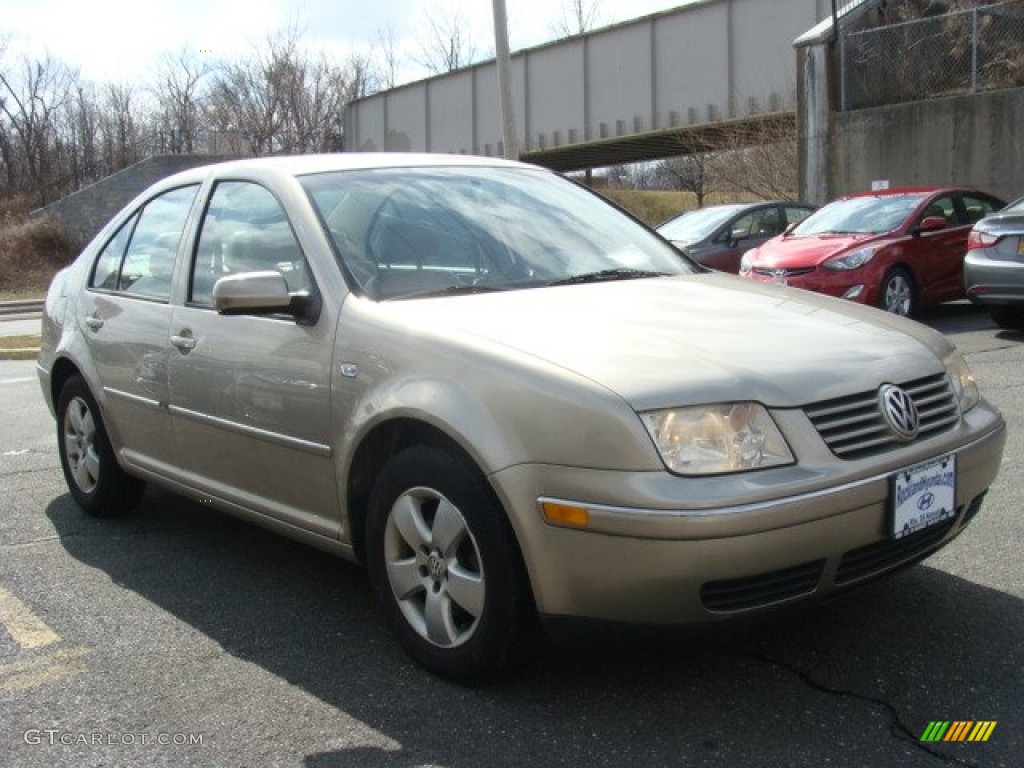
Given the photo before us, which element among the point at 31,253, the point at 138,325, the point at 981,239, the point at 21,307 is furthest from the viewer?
the point at 31,253

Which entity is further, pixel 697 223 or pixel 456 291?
pixel 697 223

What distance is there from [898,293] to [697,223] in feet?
11.3

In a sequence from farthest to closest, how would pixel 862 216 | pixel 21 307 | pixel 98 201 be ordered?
pixel 98 201, pixel 21 307, pixel 862 216

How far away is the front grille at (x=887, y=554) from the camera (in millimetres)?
2936

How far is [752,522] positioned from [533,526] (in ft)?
1.84

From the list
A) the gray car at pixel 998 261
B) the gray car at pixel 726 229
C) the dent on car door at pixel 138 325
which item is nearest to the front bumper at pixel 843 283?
the gray car at pixel 998 261

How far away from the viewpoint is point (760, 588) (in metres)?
2.81

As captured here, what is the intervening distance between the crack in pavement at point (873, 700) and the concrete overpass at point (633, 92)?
21.2 m

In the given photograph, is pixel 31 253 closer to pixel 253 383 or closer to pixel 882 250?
pixel 882 250

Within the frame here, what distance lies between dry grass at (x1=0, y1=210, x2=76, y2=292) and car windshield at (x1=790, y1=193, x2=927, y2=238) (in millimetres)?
28806

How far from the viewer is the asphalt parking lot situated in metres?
2.84

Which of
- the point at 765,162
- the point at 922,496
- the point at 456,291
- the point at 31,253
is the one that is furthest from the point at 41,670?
Answer: the point at 31,253

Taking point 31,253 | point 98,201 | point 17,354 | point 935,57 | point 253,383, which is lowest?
point 17,354

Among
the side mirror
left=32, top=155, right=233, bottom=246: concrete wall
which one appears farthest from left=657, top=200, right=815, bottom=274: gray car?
left=32, top=155, right=233, bottom=246: concrete wall
